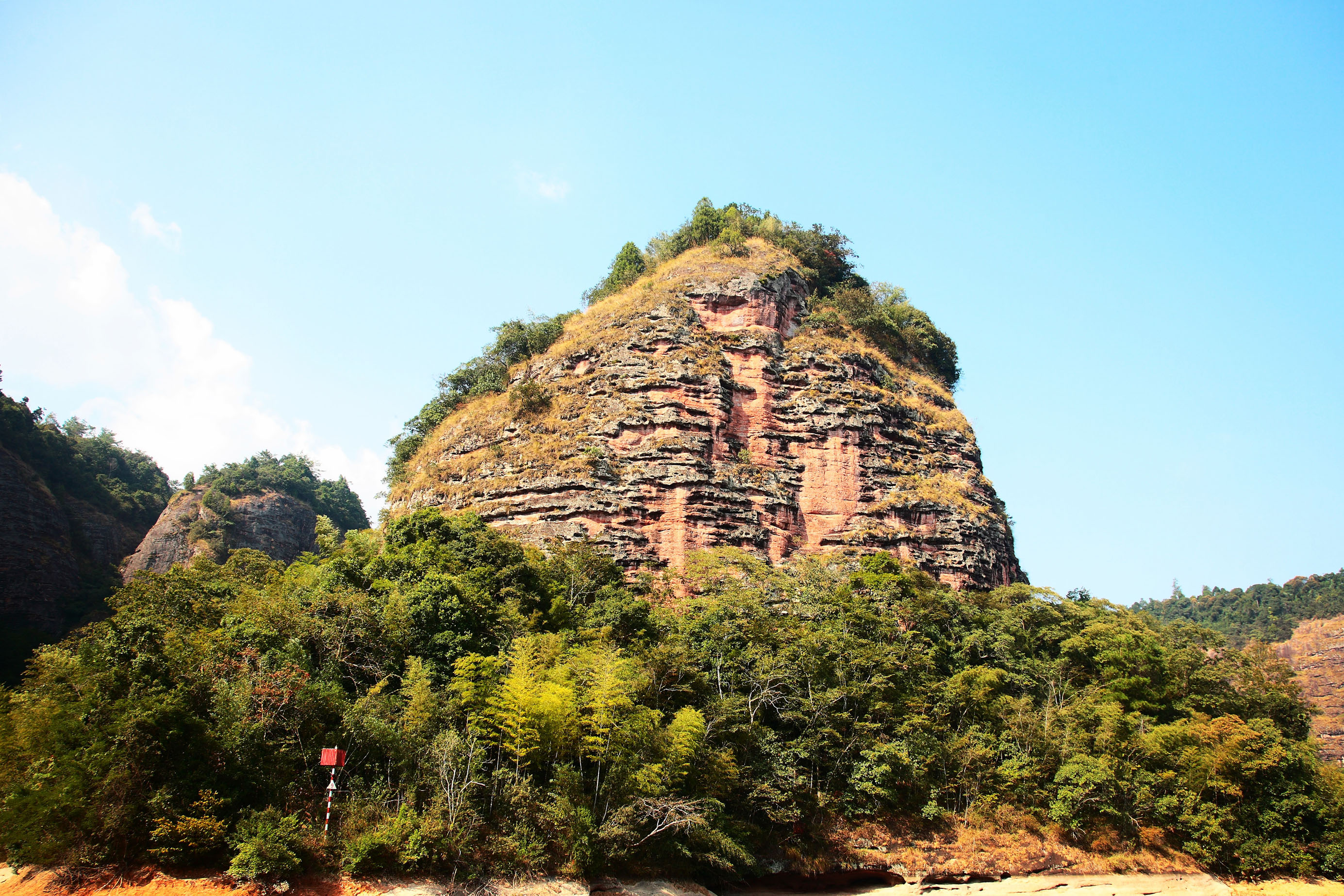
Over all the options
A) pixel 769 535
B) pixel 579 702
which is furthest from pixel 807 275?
pixel 579 702

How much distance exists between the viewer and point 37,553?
41.9 metres

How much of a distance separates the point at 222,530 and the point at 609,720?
40.3 m

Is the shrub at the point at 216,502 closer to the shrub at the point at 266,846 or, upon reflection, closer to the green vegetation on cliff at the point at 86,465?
the green vegetation on cliff at the point at 86,465

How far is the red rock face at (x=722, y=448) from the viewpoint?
1364 inches

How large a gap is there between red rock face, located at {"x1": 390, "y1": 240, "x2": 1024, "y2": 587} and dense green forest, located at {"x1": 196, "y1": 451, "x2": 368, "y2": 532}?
2252 cm

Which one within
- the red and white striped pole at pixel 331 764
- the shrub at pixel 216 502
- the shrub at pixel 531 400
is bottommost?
A: the red and white striped pole at pixel 331 764

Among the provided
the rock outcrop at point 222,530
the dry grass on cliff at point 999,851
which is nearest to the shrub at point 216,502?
the rock outcrop at point 222,530

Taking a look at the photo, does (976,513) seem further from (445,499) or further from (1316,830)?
(445,499)

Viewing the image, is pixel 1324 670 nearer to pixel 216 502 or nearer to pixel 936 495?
pixel 936 495

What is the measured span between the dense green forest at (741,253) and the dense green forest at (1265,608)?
142ft

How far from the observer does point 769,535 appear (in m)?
35.6

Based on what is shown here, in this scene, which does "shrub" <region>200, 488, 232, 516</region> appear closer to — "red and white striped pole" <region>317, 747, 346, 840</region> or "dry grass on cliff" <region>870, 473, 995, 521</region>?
"red and white striped pole" <region>317, 747, 346, 840</region>

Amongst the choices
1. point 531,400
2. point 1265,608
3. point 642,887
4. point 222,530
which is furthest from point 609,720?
point 1265,608

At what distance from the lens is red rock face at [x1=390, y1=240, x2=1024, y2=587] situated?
3466cm
